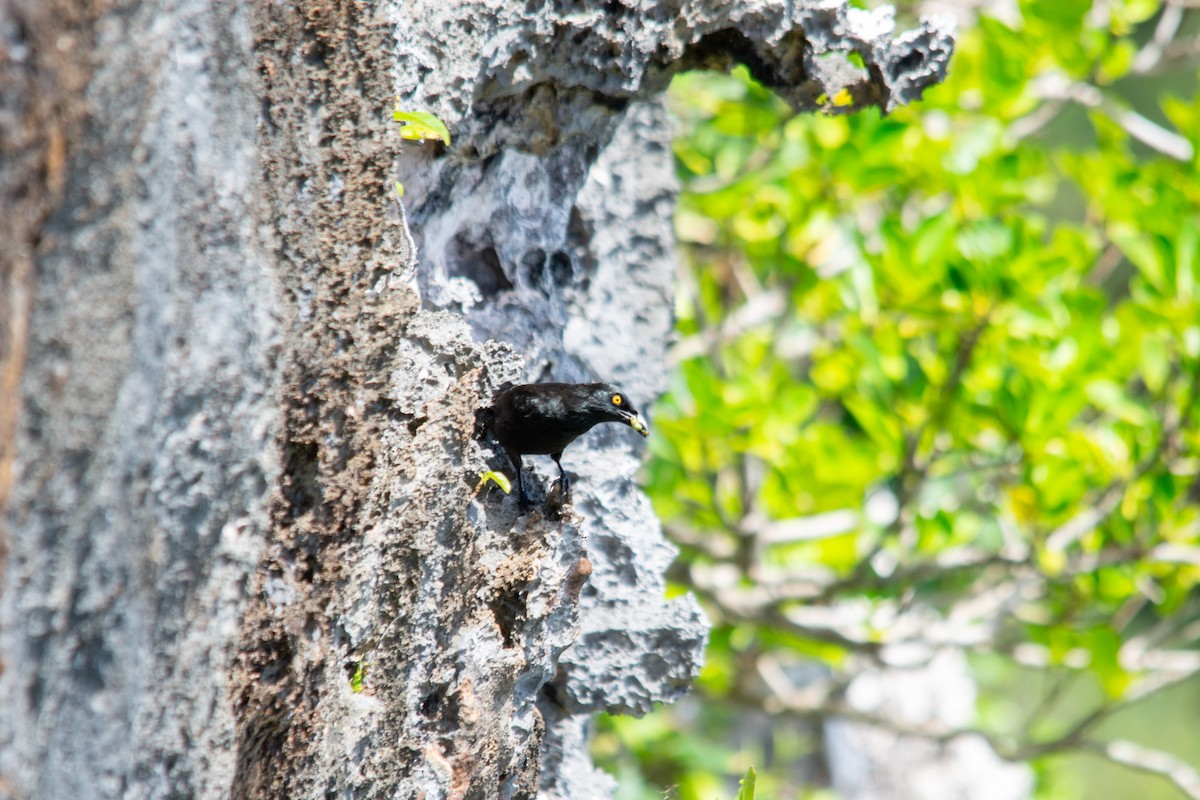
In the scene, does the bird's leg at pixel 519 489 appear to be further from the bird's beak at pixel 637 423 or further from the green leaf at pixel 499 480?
the bird's beak at pixel 637 423

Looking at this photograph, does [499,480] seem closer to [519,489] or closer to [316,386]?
[519,489]

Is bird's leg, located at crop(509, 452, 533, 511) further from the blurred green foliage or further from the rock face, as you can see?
the blurred green foliage

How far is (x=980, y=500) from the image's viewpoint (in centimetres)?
420

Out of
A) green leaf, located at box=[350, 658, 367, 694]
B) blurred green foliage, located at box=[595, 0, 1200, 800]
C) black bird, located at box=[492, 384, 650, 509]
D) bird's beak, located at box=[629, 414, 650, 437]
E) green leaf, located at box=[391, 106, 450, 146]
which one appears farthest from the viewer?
blurred green foliage, located at box=[595, 0, 1200, 800]

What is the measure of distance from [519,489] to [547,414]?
18cm

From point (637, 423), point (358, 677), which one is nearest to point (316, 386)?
point (358, 677)

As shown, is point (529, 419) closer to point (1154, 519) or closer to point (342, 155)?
point (342, 155)

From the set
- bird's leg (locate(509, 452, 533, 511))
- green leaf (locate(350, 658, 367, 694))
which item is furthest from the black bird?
green leaf (locate(350, 658, 367, 694))

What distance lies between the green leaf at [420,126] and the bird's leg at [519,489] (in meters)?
0.59

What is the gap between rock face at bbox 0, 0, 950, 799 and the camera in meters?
1.17

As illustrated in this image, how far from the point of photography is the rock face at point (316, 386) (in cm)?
117

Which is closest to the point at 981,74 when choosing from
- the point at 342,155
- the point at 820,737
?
the point at 342,155

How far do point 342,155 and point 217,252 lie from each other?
322 mm

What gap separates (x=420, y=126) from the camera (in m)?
1.83
